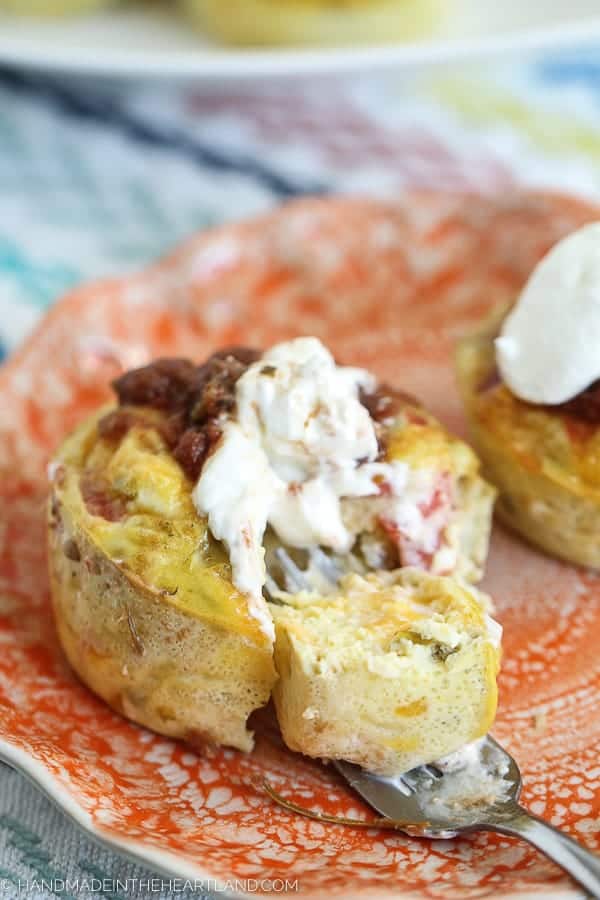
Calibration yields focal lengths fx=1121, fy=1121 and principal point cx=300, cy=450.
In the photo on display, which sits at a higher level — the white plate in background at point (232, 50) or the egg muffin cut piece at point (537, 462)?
the white plate in background at point (232, 50)

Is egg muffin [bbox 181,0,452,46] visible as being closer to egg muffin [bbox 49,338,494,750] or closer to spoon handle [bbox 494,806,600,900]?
egg muffin [bbox 49,338,494,750]

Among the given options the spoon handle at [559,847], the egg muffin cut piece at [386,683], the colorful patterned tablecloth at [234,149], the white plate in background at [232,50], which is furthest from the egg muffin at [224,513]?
the white plate in background at [232,50]

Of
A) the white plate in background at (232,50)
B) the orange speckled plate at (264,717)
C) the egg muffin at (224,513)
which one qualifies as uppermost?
the white plate in background at (232,50)

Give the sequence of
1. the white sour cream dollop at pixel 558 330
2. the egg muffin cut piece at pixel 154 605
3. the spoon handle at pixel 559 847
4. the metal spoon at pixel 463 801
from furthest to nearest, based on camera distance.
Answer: the white sour cream dollop at pixel 558 330
the egg muffin cut piece at pixel 154 605
the metal spoon at pixel 463 801
the spoon handle at pixel 559 847

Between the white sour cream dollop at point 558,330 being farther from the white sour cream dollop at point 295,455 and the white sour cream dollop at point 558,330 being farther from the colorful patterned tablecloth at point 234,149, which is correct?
the colorful patterned tablecloth at point 234,149

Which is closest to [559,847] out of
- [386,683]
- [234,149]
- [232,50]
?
[386,683]

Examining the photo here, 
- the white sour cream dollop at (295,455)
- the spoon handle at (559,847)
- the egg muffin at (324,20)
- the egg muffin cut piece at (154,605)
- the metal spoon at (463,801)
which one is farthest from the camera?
the egg muffin at (324,20)

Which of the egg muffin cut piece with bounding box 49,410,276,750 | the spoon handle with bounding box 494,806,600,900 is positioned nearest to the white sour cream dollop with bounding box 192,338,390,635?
the egg muffin cut piece with bounding box 49,410,276,750

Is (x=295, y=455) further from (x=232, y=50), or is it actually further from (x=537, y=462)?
(x=232, y=50)

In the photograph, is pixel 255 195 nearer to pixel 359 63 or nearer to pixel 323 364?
pixel 359 63
